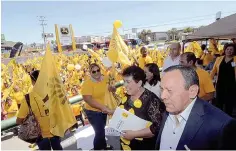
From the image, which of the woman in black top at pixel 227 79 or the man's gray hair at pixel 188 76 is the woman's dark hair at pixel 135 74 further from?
the woman in black top at pixel 227 79

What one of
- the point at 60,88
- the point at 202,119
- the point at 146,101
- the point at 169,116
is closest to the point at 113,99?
the point at 60,88

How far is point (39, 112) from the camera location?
298 cm

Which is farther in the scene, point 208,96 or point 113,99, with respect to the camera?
point 113,99

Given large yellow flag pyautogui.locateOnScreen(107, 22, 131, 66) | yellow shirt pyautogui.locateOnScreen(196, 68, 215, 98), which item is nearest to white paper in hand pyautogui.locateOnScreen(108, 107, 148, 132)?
yellow shirt pyautogui.locateOnScreen(196, 68, 215, 98)

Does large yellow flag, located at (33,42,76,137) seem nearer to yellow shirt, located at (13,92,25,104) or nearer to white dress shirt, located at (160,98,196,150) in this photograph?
white dress shirt, located at (160,98,196,150)

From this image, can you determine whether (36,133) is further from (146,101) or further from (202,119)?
(202,119)

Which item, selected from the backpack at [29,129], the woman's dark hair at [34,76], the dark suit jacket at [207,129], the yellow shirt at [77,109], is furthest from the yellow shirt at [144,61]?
the dark suit jacket at [207,129]

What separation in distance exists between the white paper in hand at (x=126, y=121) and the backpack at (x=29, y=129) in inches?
38.2

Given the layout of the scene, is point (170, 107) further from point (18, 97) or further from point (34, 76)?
point (18, 97)

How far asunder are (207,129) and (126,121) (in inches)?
42.1

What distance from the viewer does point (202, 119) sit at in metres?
1.63

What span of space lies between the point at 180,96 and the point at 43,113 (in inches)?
73.4

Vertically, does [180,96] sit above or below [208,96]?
above

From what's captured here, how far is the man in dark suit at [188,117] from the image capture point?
1.55 meters
